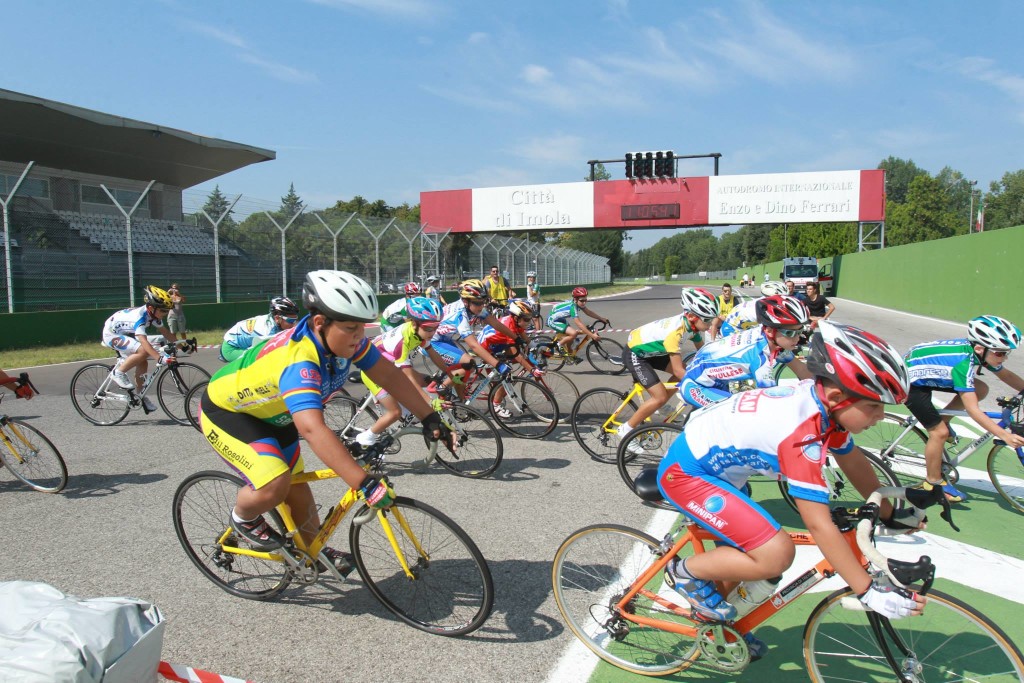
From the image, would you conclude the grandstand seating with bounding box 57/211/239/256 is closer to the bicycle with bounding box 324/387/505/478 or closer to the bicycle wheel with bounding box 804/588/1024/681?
the bicycle with bounding box 324/387/505/478

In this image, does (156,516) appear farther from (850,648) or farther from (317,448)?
(850,648)

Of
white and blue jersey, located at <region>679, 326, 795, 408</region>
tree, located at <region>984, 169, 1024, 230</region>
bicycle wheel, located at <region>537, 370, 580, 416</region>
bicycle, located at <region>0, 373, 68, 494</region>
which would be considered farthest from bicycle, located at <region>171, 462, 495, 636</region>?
tree, located at <region>984, 169, 1024, 230</region>

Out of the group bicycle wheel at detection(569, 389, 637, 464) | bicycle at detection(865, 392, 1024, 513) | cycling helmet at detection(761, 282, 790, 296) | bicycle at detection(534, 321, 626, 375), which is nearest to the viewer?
bicycle at detection(865, 392, 1024, 513)

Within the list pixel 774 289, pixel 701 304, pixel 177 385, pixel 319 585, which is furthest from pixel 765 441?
pixel 177 385

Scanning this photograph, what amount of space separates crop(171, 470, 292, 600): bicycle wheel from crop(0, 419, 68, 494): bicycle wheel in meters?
2.45

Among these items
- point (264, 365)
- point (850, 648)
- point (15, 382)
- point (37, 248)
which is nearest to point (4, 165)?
point (37, 248)

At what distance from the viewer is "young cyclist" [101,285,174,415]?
8.30 metres

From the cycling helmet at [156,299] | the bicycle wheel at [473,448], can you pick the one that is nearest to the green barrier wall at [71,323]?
the cycling helmet at [156,299]

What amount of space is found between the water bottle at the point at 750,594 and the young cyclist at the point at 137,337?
7.69m

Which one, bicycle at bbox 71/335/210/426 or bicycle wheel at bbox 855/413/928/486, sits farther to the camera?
bicycle at bbox 71/335/210/426

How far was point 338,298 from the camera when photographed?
10.7 ft

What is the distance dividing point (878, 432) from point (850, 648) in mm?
3853

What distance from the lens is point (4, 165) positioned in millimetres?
28516

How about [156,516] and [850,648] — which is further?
[156,516]
